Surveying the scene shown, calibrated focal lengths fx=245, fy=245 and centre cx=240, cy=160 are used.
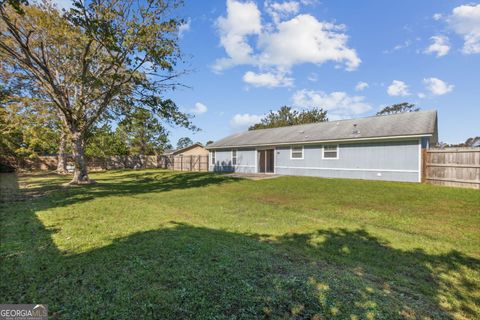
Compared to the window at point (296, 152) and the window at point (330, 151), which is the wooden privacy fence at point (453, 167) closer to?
the window at point (330, 151)

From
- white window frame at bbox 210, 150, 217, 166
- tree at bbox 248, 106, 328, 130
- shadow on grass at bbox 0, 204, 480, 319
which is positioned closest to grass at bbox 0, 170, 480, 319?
shadow on grass at bbox 0, 204, 480, 319

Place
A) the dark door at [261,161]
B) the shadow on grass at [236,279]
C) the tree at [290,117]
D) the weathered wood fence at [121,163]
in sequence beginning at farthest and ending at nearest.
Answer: the tree at [290,117] < the weathered wood fence at [121,163] < the dark door at [261,161] < the shadow on grass at [236,279]

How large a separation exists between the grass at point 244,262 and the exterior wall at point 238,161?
1397cm

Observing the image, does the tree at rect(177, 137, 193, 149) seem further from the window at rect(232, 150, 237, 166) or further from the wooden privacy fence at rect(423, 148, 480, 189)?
the wooden privacy fence at rect(423, 148, 480, 189)

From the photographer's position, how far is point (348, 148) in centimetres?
1518

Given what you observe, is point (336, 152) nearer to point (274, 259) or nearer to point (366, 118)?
point (366, 118)

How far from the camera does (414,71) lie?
17609mm

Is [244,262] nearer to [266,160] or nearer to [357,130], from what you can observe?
[357,130]

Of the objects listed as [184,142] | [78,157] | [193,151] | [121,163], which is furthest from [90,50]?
[184,142]

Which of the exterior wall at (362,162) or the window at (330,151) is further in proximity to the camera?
the window at (330,151)

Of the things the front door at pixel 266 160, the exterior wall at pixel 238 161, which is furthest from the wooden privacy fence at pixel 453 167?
the exterior wall at pixel 238 161

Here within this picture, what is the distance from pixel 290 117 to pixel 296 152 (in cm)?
2894

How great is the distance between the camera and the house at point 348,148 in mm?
12844

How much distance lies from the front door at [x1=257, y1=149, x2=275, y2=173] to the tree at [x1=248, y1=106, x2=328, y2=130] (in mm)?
24964
